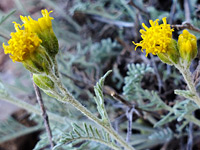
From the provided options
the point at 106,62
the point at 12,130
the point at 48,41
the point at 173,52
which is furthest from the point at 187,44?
the point at 12,130

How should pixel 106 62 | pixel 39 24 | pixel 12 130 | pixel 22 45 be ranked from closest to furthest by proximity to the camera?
pixel 22 45 → pixel 39 24 → pixel 12 130 → pixel 106 62

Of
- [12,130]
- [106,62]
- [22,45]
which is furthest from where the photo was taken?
[106,62]

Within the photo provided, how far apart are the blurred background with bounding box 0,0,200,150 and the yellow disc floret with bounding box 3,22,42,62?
0.57 meters

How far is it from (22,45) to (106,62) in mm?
1443

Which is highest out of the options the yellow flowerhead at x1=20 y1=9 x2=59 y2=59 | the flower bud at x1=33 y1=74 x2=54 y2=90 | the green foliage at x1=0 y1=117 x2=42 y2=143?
the yellow flowerhead at x1=20 y1=9 x2=59 y2=59

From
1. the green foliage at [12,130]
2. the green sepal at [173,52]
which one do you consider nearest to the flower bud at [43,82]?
the green sepal at [173,52]

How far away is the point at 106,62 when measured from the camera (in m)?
2.36

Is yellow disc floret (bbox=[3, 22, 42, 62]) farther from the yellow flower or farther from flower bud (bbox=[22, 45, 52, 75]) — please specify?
the yellow flower

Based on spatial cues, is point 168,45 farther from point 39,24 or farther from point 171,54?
point 39,24

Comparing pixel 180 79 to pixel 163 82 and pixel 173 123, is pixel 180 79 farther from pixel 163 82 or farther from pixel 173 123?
pixel 173 123

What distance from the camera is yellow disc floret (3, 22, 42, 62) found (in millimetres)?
949

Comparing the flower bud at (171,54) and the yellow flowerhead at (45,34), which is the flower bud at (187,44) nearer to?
the flower bud at (171,54)

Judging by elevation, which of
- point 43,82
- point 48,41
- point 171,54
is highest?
point 48,41

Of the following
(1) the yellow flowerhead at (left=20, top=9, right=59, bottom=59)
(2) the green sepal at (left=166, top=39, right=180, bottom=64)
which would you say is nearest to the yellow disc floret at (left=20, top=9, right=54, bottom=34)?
(1) the yellow flowerhead at (left=20, top=9, right=59, bottom=59)
